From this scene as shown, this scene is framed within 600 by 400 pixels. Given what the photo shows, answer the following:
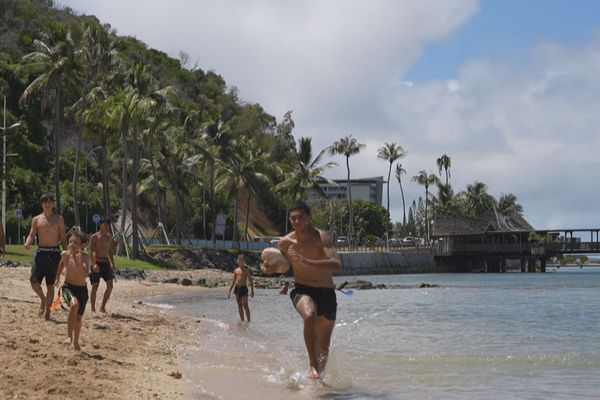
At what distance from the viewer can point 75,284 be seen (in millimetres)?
9922

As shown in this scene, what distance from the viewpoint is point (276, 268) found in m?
8.22

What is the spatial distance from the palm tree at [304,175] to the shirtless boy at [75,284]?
193ft

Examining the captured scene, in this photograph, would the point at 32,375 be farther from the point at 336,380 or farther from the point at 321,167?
the point at 321,167

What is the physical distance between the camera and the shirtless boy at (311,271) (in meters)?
8.38

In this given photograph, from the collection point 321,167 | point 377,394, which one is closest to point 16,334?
point 377,394

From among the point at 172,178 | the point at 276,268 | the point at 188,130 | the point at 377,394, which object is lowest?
the point at 377,394

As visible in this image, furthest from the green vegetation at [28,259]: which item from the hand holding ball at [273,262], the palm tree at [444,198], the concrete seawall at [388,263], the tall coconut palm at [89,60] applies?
the palm tree at [444,198]

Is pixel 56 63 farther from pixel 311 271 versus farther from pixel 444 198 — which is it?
pixel 444 198

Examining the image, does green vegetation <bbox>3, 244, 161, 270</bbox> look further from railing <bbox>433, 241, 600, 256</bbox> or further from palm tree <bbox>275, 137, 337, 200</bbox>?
railing <bbox>433, 241, 600, 256</bbox>

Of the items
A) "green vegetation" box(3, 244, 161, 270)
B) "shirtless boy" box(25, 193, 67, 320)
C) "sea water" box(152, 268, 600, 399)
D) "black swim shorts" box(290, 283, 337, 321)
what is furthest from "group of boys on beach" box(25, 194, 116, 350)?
"green vegetation" box(3, 244, 161, 270)

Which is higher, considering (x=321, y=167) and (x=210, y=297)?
(x=321, y=167)

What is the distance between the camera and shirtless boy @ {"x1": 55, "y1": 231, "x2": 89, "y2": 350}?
9.45 metres

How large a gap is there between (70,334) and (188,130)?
53.4 meters

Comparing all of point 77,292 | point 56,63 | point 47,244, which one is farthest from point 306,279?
point 56,63
